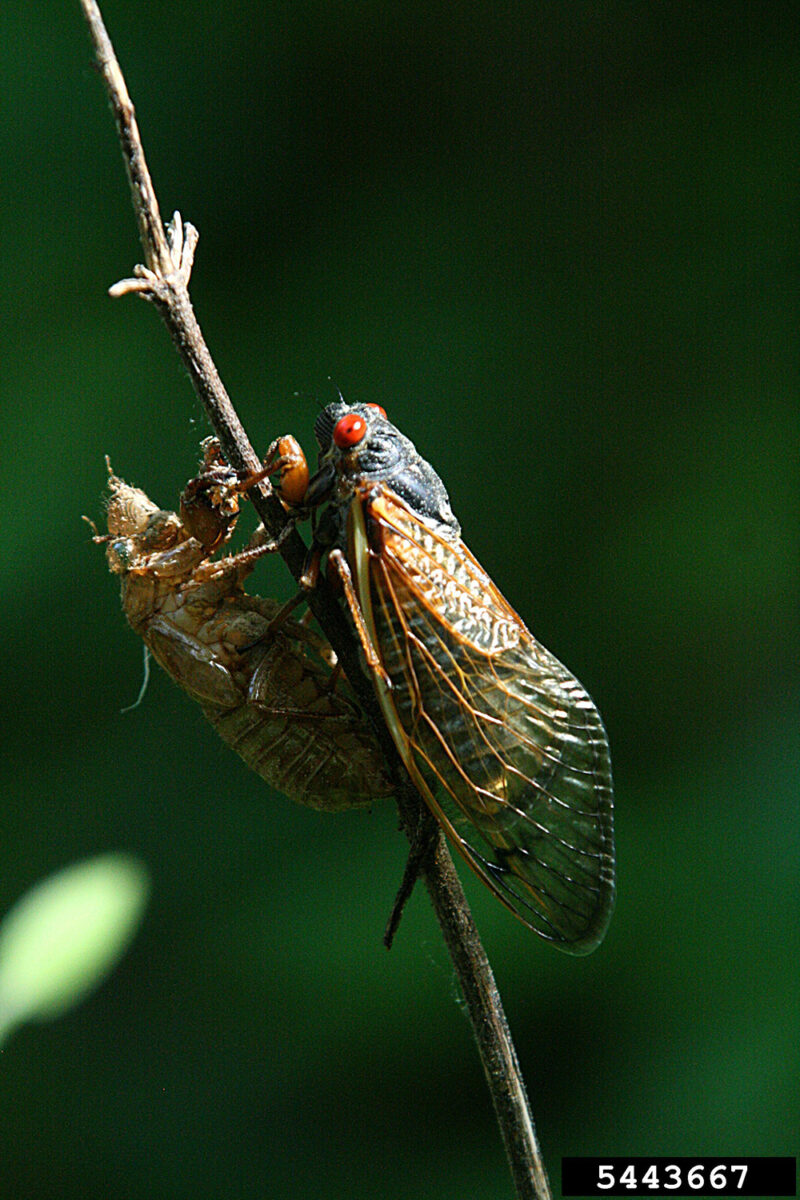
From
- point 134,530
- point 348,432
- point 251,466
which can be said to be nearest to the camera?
point 251,466

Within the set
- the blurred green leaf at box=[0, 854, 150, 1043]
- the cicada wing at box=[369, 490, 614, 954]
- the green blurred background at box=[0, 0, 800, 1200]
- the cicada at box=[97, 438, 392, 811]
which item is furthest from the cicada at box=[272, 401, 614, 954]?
the green blurred background at box=[0, 0, 800, 1200]

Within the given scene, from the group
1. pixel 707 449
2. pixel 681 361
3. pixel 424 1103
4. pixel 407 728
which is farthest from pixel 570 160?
pixel 424 1103

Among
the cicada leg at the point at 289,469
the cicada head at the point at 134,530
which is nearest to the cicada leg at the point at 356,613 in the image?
the cicada leg at the point at 289,469

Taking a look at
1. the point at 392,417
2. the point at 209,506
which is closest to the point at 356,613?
the point at 209,506

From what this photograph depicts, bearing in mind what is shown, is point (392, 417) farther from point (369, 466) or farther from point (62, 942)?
point (62, 942)

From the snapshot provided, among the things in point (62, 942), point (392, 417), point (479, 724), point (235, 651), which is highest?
point (392, 417)

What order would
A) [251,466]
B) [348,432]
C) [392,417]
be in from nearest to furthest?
1. [251,466]
2. [348,432]
3. [392,417]

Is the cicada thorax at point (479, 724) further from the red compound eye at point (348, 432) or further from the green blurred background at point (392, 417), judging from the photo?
the green blurred background at point (392, 417)
